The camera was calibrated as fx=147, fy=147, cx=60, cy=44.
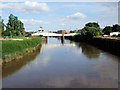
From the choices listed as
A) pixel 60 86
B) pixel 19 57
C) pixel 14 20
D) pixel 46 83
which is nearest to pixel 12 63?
pixel 19 57

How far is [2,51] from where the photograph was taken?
1638 cm

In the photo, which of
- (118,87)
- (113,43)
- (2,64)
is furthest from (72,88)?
(113,43)

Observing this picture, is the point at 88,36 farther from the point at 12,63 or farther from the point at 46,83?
the point at 46,83

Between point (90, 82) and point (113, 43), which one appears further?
point (113, 43)

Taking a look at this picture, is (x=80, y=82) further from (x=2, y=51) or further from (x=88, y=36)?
(x=88, y=36)

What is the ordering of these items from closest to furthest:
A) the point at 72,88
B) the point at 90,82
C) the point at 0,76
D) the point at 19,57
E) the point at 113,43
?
the point at 72,88 < the point at 90,82 < the point at 0,76 < the point at 19,57 < the point at 113,43

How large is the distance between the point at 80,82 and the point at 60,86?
1.75 meters

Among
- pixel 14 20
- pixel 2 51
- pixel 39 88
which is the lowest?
pixel 39 88

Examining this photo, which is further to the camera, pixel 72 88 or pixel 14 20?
pixel 14 20

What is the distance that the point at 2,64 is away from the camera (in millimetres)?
16344

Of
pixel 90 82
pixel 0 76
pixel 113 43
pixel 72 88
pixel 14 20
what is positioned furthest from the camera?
pixel 14 20

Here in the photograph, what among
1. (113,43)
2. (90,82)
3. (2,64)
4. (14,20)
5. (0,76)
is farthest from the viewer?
(14,20)

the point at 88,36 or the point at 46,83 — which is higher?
the point at 88,36

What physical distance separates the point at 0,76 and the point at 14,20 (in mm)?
45406
